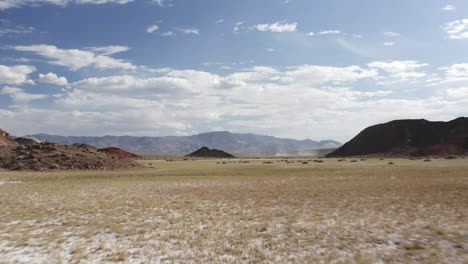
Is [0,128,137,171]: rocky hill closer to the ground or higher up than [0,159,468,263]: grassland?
higher up

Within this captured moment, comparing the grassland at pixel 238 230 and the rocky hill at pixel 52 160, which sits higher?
the rocky hill at pixel 52 160

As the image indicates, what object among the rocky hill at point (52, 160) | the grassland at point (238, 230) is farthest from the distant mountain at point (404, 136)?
the grassland at point (238, 230)

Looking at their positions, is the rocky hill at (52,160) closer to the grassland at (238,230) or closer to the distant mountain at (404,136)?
the grassland at (238,230)

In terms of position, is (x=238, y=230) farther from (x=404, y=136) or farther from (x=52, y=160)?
(x=404, y=136)

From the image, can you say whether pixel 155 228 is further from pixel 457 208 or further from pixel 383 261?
pixel 457 208

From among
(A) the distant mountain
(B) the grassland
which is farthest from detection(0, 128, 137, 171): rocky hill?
(A) the distant mountain

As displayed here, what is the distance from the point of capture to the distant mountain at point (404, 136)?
159 metres

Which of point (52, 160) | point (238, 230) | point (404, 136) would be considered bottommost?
point (238, 230)

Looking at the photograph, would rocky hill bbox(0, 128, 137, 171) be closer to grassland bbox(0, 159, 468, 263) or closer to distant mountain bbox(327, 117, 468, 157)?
grassland bbox(0, 159, 468, 263)

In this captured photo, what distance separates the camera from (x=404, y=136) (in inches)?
6757

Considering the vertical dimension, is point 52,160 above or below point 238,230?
above

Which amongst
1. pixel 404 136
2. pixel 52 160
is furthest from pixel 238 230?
pixel 404 136

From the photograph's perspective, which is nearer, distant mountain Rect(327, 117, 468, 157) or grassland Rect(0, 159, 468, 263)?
grassland Rect(0, 159, 468, 263)

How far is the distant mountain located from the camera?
15925cm
